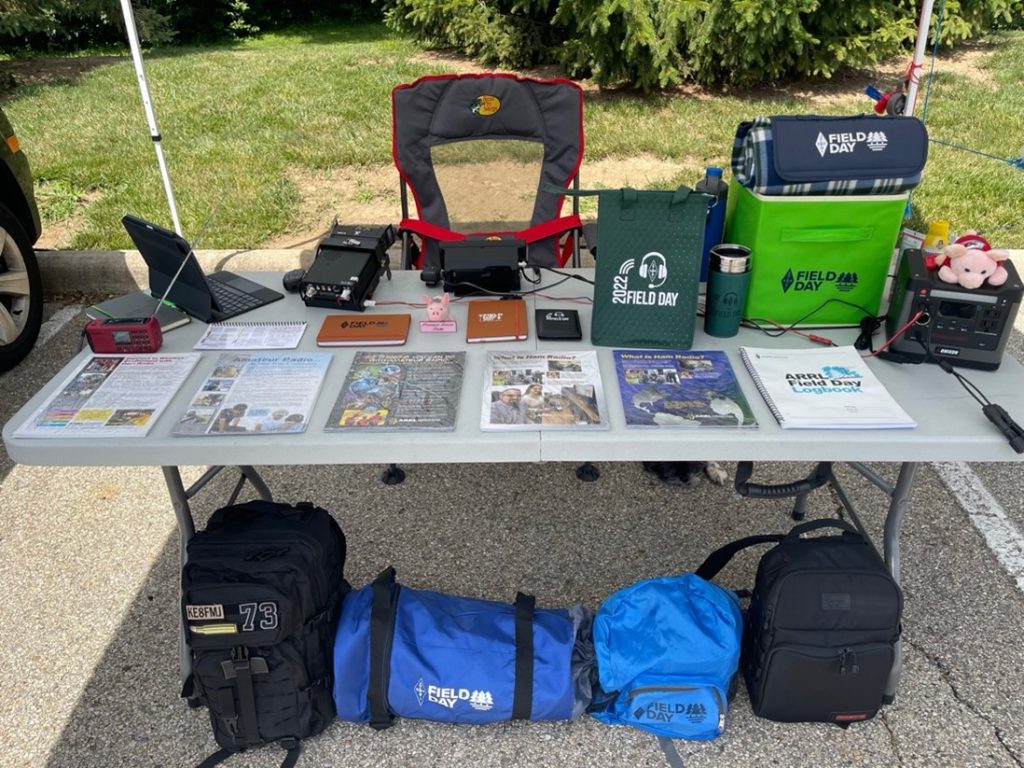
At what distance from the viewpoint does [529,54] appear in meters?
7.45

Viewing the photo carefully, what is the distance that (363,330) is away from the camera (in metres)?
1.83

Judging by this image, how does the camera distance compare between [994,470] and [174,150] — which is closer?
[994,470]

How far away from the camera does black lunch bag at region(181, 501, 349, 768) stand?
5.30ft

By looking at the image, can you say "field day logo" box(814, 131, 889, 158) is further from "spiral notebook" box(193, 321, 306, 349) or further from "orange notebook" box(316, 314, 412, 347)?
"spiral notebook" box(193, 321, 306, 349)

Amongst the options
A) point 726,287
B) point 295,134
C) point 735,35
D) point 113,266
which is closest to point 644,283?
point 726,287

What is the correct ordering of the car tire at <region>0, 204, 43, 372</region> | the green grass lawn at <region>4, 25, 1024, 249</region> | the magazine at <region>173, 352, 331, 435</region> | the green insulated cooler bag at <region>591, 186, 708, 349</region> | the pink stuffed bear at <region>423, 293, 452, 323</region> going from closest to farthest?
1. the magazine at <region>173, 352, 331, 435</region>
2. the green insulated cooler bag at <region>591, 186, 708, 349</region>
3. the pink stuffed bear at <region>423, 293, 452, 323</region>
4. the car tire at <region>0, 204, 43, 372</region>
5. the green grass lawn at <region>4, 25, 1024, 249</region>

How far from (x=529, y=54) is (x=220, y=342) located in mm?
6553

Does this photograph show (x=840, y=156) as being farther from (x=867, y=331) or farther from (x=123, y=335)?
(x=123, y=335)

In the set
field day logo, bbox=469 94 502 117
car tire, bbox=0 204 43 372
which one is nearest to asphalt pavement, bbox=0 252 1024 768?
car tire, bbox=0 204 43 372

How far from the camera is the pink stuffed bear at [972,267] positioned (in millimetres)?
A: 1556

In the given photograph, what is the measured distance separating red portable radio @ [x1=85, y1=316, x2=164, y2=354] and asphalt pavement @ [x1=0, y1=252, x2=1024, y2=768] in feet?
2.66

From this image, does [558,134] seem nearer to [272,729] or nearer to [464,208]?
[464,208]

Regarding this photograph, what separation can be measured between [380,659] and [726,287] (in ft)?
3.89

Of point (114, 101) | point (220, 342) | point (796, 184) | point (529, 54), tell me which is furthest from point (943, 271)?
point (114, 101)
